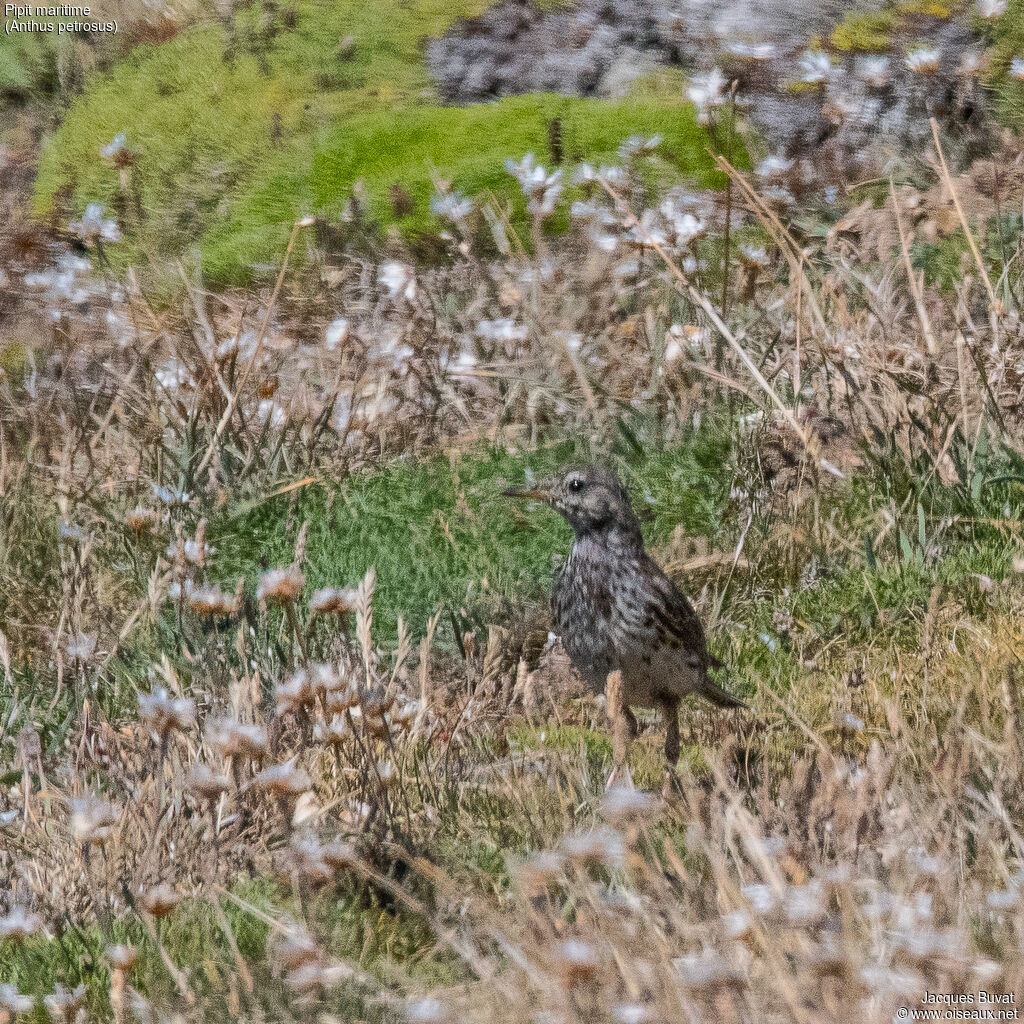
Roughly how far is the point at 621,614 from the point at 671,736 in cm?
36

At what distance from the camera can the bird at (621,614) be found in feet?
13.0

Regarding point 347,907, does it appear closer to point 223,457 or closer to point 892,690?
point 892,690

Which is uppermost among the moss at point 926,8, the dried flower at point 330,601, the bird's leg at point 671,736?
the moss at point 926,8

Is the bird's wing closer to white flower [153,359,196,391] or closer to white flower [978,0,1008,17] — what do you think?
white flower [153,359,196,391]

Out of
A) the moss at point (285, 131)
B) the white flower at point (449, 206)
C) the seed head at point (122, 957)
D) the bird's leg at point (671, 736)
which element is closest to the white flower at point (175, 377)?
the white flower at point (449, 206)

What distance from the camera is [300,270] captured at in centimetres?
815

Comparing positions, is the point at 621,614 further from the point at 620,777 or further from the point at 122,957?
the point at 122,957

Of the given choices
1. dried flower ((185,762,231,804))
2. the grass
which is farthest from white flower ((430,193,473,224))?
dried flower ((185,762,231,804))

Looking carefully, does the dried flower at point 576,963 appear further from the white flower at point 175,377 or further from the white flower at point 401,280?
the white flower at point 401,280

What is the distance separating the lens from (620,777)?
134 inches

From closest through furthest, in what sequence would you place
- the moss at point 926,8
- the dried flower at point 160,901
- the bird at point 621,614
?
the dried flower at point 160,901 → the bird at point 621,614 → the moss at point 926,8

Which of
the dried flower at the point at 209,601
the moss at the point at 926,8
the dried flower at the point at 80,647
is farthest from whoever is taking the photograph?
the moss at the point at 926,8

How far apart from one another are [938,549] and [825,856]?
7.01ft

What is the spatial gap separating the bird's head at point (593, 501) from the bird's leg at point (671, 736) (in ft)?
1.65
